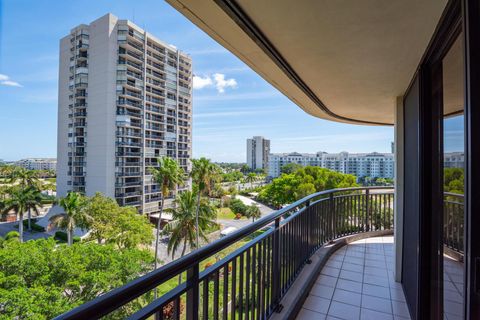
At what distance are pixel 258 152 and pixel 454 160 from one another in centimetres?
6929

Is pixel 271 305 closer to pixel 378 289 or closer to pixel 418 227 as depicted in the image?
pixel 418 227

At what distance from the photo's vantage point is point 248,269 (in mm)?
1434

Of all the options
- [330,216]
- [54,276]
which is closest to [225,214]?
[54,276]

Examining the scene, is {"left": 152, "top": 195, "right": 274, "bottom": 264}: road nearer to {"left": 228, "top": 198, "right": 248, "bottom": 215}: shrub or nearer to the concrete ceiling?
{"left": 228, "top": 198, "right": 248, "bottom": 215}: shrub

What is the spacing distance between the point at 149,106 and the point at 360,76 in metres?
34.7

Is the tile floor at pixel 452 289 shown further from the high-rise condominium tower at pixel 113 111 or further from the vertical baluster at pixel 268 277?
the high-rise condominium tower at pixel 113 111

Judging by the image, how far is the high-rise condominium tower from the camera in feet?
96.7

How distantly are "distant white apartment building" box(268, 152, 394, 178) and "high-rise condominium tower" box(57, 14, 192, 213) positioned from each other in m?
30.1

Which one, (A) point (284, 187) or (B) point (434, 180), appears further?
(A) point (284, 187)

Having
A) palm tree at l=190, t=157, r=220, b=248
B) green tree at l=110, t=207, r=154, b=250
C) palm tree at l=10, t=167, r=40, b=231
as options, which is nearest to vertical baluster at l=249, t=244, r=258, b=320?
palm tree at l=190, t=157, r=220, b=248

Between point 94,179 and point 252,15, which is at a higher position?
point 252,15

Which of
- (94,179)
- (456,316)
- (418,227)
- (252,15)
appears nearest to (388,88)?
(418,227)

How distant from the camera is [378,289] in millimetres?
2582

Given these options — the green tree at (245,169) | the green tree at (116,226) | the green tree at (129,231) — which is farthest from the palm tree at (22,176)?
the green tree at (245,169)
